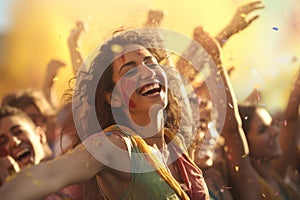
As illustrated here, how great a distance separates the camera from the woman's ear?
177 centimetres

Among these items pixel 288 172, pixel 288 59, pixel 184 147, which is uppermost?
pixel 184 147

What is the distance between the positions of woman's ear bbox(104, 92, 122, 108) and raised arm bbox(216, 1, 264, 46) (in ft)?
2.71

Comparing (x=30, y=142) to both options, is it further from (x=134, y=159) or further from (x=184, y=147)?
(x=134, y=159)

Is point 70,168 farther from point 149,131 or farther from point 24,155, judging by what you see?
point 24,155

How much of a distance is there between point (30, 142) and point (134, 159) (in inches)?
41.3

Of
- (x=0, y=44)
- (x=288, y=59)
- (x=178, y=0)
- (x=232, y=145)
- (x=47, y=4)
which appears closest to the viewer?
(x=232, y=145)

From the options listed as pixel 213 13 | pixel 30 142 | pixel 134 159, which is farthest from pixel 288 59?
pixel 134 159

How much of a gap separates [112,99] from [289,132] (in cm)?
Result: 154

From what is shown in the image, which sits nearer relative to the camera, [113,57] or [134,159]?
[134,159]

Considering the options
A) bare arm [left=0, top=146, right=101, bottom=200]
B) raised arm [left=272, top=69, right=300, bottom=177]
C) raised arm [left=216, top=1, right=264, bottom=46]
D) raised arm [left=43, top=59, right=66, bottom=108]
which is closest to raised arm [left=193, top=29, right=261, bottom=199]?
raised arm [left=216, top=1, right=264, bottom=46]

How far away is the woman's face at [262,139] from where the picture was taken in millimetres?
2947

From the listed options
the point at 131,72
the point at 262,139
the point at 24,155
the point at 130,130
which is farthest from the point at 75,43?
the point at 130,130

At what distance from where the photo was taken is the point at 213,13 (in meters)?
3.33

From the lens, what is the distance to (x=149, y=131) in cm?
176
